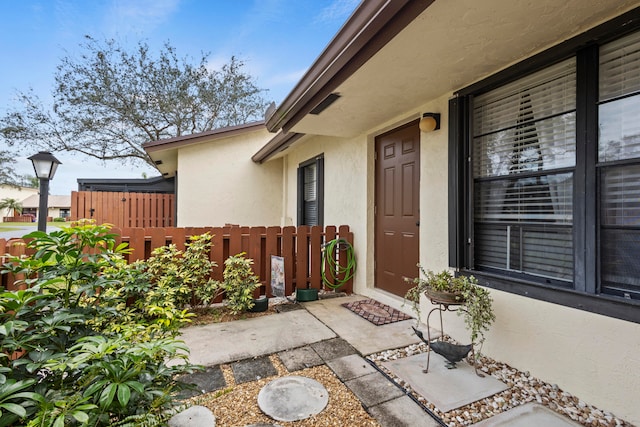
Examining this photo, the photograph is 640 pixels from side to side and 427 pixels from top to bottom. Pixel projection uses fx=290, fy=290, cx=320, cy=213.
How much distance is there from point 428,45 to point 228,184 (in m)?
6.02

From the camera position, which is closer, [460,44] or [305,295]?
[460,44]

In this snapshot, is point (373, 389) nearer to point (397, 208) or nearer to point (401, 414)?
point (401, 414)

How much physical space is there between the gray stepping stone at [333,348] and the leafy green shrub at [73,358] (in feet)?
4.38

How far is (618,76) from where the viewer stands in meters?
1.77

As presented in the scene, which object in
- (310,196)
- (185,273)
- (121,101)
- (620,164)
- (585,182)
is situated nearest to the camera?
(620,164)

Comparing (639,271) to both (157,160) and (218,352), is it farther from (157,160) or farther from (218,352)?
(157,160)

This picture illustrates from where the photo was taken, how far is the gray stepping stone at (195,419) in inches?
62.4

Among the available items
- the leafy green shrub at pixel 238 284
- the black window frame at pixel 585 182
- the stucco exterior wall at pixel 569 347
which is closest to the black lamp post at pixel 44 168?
the leafy green shrub at pixel 238 284

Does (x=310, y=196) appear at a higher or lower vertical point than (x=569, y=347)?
higher

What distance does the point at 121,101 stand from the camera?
11227mm

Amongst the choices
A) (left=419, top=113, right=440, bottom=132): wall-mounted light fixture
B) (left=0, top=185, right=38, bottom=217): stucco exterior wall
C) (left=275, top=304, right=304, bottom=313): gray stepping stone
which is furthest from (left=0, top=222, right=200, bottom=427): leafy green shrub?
(left=0, top=185, right=38, bottom=217): stucco exterior wall

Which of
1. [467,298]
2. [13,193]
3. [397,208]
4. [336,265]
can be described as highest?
[13,193]

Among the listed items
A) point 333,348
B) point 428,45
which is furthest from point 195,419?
point 428,45

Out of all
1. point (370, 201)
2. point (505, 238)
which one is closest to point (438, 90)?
point (505, 238)
